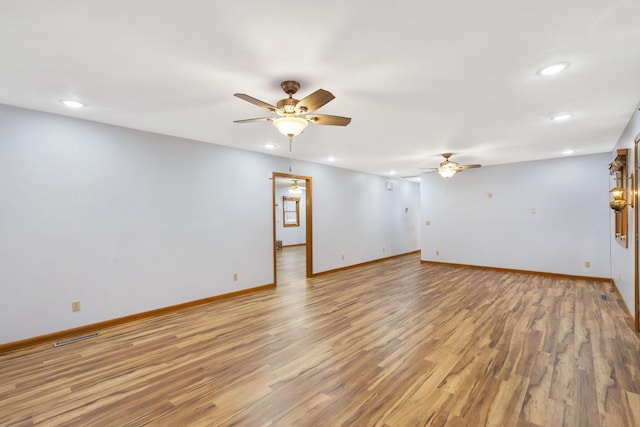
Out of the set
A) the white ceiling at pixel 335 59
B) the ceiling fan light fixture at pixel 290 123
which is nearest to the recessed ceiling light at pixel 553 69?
the white ceiling at pixel 335 59

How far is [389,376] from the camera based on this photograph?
2389 mm

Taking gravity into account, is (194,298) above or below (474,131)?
below

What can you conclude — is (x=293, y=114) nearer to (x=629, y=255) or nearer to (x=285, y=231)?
(x=629, y=255)

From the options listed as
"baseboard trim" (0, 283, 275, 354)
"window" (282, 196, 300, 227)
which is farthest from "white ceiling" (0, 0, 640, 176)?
"window" (282, 196, 300, 227)

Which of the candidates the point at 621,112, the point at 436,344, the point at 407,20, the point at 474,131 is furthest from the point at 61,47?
the point at 621,112

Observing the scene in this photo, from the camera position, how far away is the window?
38.6 feet

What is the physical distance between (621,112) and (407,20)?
10.6 ft

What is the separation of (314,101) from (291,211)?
1005cm

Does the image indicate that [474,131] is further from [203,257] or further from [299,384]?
[203,257]

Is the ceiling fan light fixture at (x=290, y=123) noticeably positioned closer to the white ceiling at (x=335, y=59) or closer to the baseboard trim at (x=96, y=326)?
the white ceiling at (x=335, y=59)

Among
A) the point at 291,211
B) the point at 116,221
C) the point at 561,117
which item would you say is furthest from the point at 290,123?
the point at 291,211

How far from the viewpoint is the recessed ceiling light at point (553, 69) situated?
84.8 inches

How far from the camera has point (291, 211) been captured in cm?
1212

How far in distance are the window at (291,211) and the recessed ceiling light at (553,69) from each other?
32.7 ft
